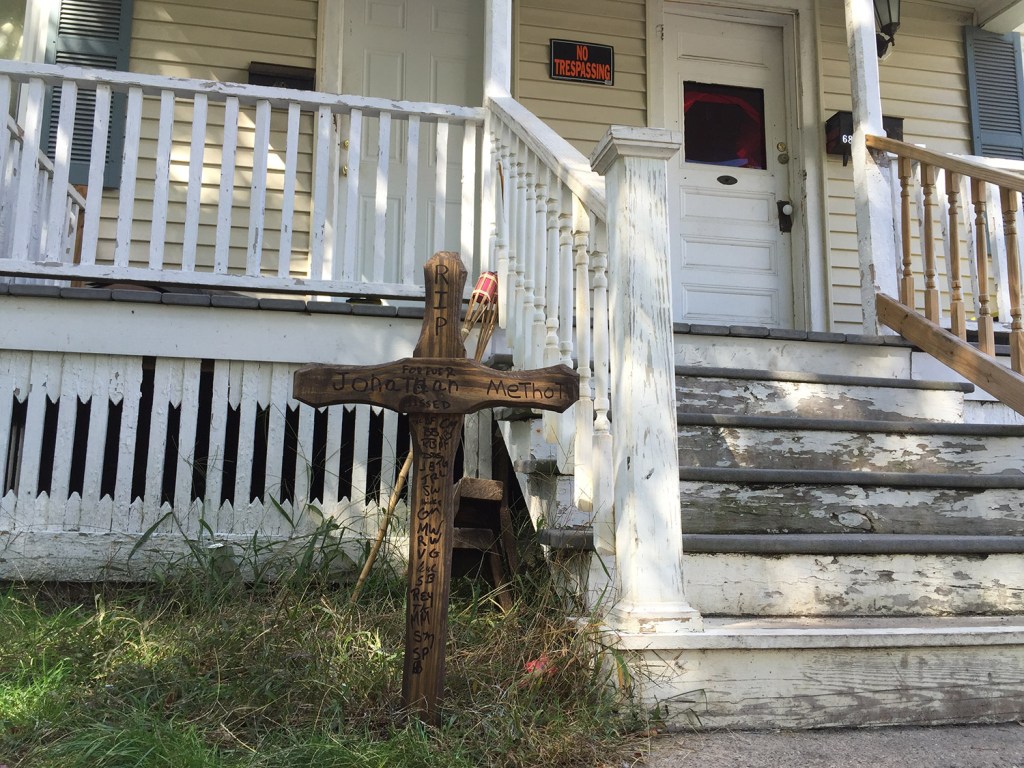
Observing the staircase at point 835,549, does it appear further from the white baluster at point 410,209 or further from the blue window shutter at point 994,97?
the blue window shutter at point 994,97

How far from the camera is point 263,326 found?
3.23m

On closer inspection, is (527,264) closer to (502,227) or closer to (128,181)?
(502,227)

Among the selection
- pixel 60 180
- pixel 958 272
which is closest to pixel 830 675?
pixel 958 272

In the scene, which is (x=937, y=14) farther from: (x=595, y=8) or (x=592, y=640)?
(x=592, y=640)

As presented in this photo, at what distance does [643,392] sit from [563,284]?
2.06 ft

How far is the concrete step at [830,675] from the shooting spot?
1.84m

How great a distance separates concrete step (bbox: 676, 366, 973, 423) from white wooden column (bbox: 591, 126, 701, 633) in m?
1.04

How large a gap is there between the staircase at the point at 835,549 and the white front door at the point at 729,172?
2031 millimetres

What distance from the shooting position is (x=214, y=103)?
4934 mm

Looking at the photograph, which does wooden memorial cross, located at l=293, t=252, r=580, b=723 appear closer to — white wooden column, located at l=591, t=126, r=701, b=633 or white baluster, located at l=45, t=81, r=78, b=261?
white wooden column, located at l=591, t=126, r=701, b=633

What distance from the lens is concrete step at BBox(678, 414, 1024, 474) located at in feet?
9.12

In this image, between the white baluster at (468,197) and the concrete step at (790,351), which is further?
the white baluster at (468,197)

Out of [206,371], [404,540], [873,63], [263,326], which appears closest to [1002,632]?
[404,540]

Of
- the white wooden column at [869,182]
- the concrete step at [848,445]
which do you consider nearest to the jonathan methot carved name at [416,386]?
the concrete step at [848,445]
